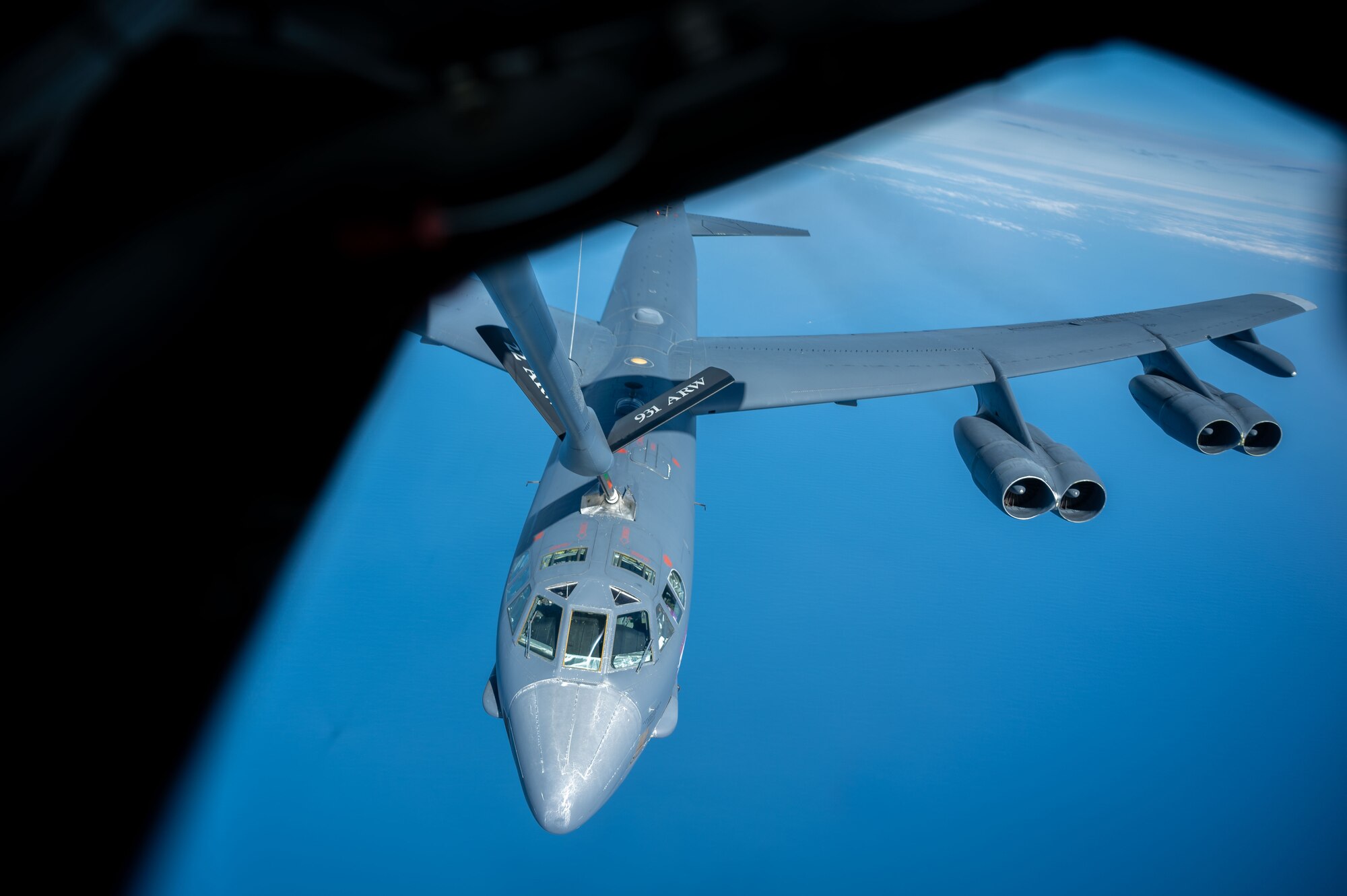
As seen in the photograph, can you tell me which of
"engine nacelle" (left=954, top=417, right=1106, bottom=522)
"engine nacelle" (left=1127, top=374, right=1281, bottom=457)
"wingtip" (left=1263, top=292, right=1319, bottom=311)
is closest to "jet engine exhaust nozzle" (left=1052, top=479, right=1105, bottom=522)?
"engine nacelle" (left=954, top=417, right=1106, bottom=522)

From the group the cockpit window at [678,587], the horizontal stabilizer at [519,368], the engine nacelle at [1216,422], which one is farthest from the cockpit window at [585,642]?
the engine nacelle at [1216,422]

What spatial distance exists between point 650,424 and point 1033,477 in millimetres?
4817

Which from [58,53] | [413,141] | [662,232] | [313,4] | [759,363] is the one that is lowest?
[58,53]

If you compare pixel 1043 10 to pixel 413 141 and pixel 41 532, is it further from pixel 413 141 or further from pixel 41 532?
pixel 41 532

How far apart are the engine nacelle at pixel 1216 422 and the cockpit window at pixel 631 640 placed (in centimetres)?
804

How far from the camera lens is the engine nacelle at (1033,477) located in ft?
25.6

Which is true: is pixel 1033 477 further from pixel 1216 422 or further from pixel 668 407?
pixel 668 407

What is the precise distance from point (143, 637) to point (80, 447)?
6.88 m

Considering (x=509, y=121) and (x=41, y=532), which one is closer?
(x=509, y=121)

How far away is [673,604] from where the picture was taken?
247 inches

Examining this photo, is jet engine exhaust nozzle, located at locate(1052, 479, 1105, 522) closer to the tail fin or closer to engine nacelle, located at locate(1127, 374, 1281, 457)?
engine nacelle, located at locate(1127, 374, 1281, 457)

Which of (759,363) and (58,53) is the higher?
(759,363)

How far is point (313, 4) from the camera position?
132 cm

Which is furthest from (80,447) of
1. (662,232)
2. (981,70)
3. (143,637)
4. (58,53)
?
(662,232)
